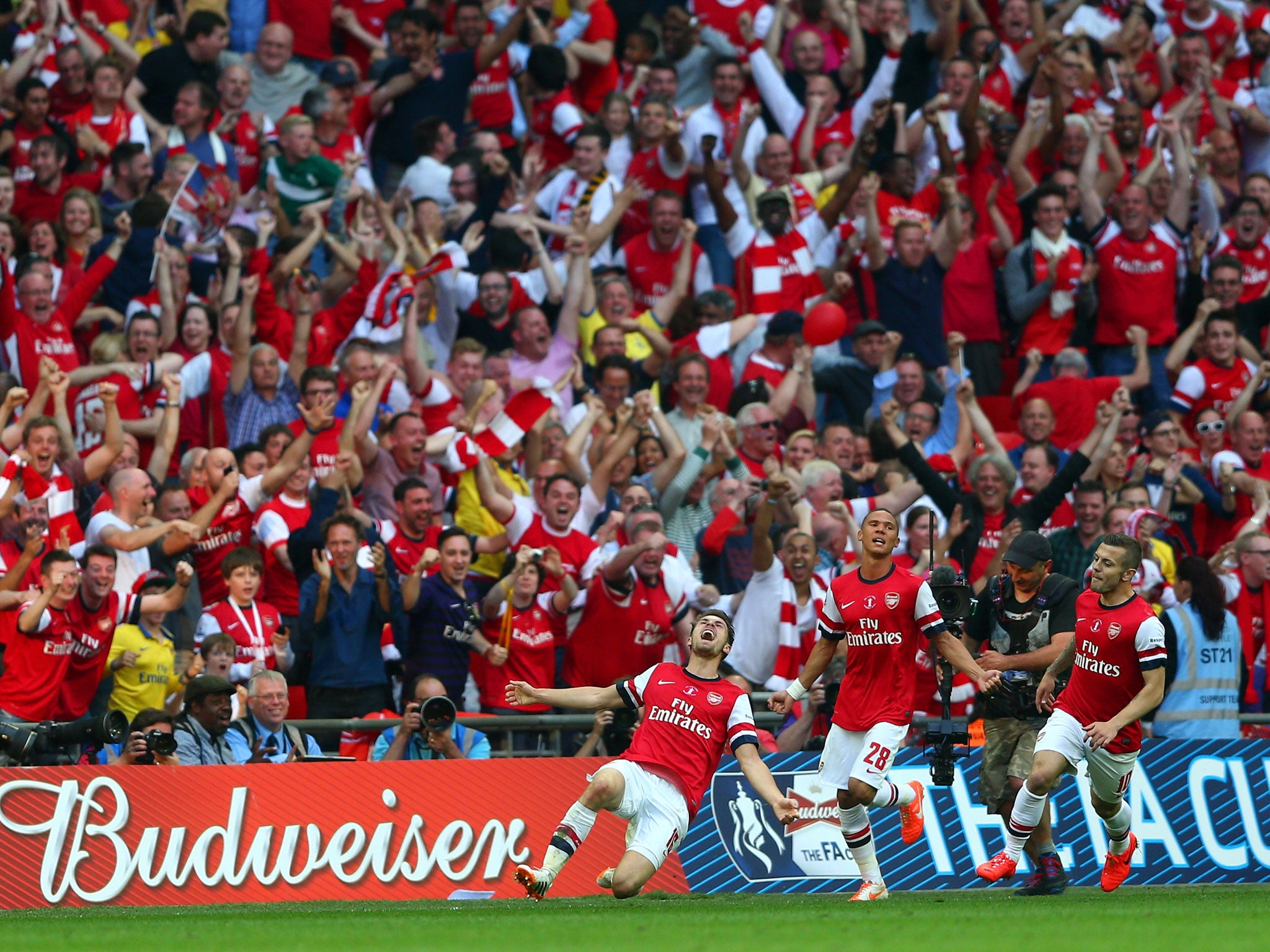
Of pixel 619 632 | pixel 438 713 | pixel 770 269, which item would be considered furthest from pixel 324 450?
pixel 770 269

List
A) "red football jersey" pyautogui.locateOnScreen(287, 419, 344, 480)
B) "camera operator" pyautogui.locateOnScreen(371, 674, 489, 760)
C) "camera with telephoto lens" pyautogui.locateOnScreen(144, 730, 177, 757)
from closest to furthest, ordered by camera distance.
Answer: "camera with telephoto lens" pyautogui.locateOnScreen(144, 730, 177, 757), "camera operator" pyautogui.locateOnScreen(371, 674, 489, 760), "red football jersey" pyautogui.locateOnScreen(287, 419, 344, 480)

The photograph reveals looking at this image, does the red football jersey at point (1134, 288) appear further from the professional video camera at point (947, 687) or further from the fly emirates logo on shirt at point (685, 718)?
the fly emirates logo on shirt at point (685, 718)

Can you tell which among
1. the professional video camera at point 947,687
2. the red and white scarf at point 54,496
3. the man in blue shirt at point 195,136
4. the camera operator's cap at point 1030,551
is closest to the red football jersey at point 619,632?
the professional video camera at point 947,687

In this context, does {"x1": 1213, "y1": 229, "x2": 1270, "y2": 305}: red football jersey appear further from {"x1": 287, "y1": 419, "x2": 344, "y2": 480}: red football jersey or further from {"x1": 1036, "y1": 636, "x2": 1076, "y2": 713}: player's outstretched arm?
{"x1": 287, "y1": 419, "x2": 344, "y2": 480}: red football jersey

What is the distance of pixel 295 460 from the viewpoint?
14.2 meters

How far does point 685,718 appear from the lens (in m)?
11.0

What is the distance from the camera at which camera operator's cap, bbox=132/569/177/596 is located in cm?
1320

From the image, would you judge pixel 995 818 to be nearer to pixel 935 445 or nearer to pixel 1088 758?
pixel 1088 758

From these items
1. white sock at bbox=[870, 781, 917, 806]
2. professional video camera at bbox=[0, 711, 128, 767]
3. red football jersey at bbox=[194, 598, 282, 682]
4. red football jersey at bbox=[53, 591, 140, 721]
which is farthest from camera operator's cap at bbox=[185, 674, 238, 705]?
white sock at bbox=[870, 781, 917, 806]

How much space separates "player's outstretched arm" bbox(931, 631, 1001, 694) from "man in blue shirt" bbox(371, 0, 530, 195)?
396 inches

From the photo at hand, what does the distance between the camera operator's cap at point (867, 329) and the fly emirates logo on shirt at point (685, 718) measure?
278 inches

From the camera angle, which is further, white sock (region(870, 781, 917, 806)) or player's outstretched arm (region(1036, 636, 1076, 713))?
player's outstretched arm (region(1036, 636, 1076, 713))

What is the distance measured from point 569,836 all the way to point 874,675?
2.07 meters

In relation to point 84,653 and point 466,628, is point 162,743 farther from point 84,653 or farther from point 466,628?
point 466,628
